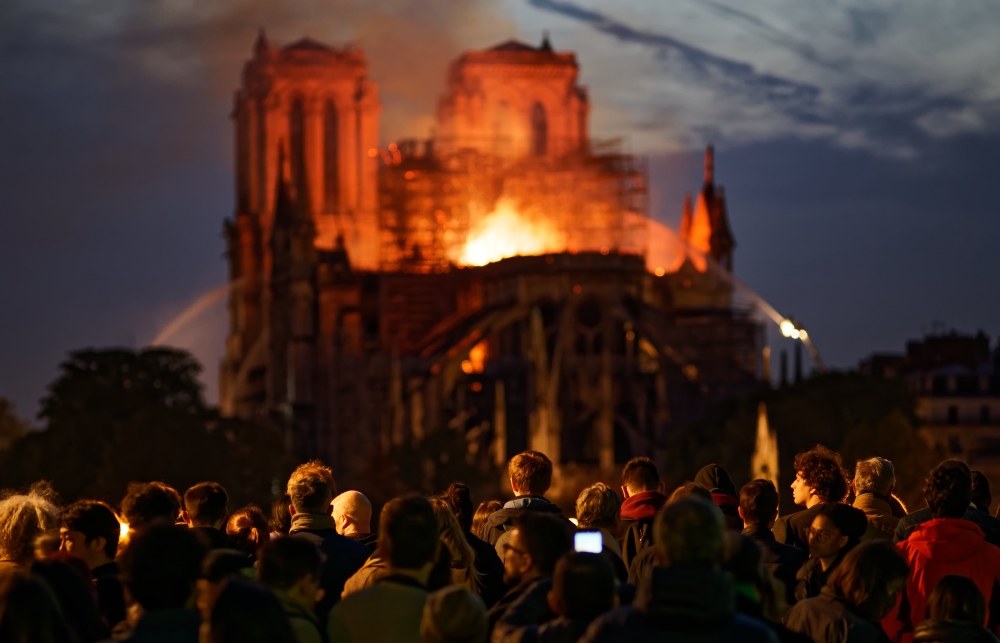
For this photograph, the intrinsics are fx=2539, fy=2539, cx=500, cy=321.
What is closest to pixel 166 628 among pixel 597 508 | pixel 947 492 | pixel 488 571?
pixel 488 571

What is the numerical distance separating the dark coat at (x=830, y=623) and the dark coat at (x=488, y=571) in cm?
393

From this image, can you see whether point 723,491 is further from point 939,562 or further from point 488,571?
point 939,562

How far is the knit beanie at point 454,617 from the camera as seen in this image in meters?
14.2

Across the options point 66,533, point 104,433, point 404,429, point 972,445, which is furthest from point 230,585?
point 972,445

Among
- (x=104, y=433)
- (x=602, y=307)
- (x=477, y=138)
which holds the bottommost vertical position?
(x=104, y=433)

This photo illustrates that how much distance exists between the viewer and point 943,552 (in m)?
17.6

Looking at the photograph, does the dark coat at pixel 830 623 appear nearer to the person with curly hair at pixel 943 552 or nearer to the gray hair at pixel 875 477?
the person with curly hair at pixel 943 552

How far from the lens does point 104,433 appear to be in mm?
100812

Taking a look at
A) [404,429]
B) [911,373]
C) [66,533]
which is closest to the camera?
[66,533]

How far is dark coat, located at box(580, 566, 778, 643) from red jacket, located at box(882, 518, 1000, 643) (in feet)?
16.7

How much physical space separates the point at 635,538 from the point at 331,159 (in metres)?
150

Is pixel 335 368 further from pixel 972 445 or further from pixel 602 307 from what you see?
pixel 972 445

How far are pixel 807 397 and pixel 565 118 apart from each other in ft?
184

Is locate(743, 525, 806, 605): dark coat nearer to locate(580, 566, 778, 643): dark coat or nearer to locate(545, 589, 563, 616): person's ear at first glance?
locate(545, 589, 563, 616): person's ear
